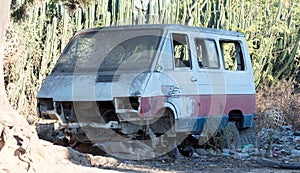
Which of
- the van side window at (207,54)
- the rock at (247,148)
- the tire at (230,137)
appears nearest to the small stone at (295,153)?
the rock at (247,148)

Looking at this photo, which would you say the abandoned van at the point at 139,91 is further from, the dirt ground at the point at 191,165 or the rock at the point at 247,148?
the rock at the point at 247,148

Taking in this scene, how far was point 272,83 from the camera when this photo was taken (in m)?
17.7

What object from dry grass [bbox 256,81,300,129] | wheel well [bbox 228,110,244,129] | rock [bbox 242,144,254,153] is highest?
wheel well [bbox 228,110,244,129]

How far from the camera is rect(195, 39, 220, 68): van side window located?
9.09 m

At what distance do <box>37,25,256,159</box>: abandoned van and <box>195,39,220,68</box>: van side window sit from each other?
0.05 ft

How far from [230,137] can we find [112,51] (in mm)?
2593

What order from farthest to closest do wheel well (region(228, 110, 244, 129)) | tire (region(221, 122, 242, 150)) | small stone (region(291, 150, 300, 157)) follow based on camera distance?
wheel well (region(228, 110, 244, 129))
small stone (region(291, 150, 300, 157))
tire (region(221, 122, 242, 150))

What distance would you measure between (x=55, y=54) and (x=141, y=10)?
9.12 feet

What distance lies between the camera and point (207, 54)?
923 centimetres

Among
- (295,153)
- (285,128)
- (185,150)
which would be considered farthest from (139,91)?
(285,128)

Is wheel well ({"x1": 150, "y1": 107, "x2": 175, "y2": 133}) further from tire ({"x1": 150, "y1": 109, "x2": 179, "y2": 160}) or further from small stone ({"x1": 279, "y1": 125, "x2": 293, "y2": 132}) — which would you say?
small stone ({"x1": 279, "y1": 125, "x2": 293, "y2": 132})

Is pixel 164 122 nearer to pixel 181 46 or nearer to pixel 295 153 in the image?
pixel 181 46

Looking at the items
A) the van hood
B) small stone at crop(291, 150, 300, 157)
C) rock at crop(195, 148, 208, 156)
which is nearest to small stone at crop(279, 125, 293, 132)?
small stone at crop(291, 150, 300, 157)

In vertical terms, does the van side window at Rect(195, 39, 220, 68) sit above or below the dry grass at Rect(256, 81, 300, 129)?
above
